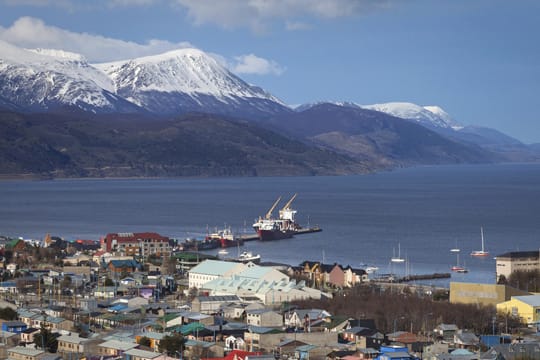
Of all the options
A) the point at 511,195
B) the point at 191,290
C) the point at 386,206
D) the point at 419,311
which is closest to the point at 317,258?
the point at 191,290

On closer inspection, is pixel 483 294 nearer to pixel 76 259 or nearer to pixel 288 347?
pixel 288 347

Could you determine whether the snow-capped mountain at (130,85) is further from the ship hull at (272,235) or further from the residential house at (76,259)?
the residential house at (76,259)

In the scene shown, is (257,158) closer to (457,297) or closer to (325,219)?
(325,219)

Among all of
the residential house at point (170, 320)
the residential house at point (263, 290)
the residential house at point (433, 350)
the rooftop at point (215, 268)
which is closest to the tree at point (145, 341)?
the residential house at point (170, 320)

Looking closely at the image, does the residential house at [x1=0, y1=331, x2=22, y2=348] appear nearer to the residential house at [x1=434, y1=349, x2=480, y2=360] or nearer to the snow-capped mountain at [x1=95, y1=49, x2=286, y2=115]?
the residential house at [x1=434, y1=349, x2=480, y2=360]

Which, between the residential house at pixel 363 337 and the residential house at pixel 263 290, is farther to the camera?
the residential house at pixel 263 290

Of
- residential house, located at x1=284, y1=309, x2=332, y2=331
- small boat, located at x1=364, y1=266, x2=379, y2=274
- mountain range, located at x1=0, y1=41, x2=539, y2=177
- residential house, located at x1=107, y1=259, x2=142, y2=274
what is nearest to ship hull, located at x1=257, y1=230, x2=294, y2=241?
small boat, located at x1=364, y1=266, x2=379, y2=274

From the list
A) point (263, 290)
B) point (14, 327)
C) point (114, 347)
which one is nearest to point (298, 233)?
point (263, 290)
